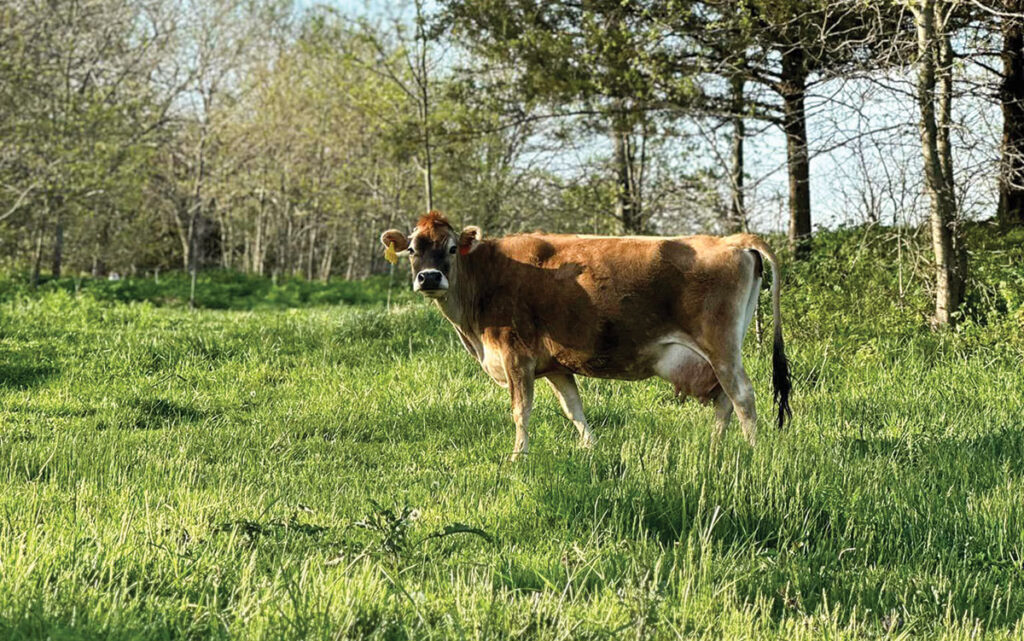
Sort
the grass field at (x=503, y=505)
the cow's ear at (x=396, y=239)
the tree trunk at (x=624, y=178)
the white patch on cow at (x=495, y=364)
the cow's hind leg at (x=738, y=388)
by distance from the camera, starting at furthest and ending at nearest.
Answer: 1. the tree trunk at (x=624, y=178)
2. the cow's ear at (x=396, y=239)
3. the white patch on cow at (x=495, y=364)
4. the cow's hind leg at (x=738, y=388)
5. the grass field at (x=503, y=505)

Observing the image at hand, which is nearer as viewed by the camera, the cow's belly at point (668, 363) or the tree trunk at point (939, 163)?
the cow's belly at point (668, 363)

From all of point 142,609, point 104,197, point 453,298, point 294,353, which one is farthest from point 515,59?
point 104,197

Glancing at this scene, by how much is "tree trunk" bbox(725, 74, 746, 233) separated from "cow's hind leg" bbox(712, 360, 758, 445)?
5643mm

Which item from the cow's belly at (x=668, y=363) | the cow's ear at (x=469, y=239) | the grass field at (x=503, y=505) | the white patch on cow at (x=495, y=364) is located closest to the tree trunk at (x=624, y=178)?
the grass field at (x=503, y=505)

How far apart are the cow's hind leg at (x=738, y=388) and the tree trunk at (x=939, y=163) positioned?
4.68m

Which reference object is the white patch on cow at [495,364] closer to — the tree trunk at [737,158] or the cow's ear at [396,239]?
the cow's ear at [396,239]

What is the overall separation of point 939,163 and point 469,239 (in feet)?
18.9

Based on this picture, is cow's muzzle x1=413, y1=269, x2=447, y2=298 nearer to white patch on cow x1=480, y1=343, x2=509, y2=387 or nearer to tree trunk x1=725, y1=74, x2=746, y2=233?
white patch on cow x1=480, y1=343, x2=509, y2=387

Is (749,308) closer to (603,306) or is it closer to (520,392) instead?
(603,306)

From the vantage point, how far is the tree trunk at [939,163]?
973 cm

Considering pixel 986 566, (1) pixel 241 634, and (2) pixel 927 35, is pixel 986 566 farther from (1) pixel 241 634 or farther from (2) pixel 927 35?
(2) pixel 927 35

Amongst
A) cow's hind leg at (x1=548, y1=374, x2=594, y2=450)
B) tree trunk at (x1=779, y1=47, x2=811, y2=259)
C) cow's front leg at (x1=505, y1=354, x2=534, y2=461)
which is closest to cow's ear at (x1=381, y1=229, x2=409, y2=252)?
cow's front leg at (x1=505, y1=354, x2=534, y2=461)

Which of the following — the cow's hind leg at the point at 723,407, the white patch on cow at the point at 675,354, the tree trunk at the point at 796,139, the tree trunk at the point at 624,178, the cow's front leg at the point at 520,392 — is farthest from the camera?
the tree trunk at the point at 624,178

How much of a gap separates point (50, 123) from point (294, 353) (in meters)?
14.8
